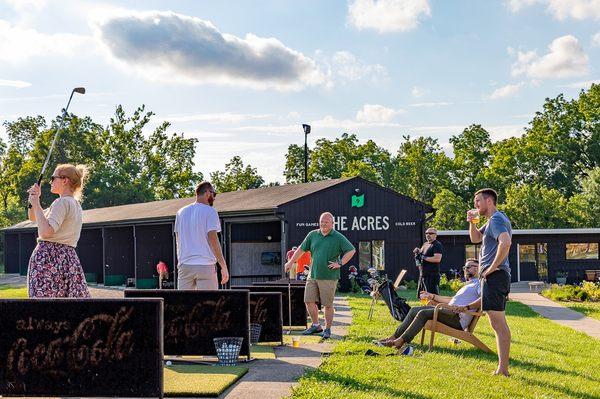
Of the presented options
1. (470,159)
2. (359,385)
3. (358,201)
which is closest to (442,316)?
(359,385)

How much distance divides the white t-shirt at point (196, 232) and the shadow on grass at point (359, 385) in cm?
179

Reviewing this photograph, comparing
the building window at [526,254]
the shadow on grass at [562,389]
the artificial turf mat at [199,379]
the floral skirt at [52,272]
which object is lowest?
the shadow on grass at [562,389]

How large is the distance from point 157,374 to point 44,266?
1.33m

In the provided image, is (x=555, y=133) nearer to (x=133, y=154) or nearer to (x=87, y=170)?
(x=133, y=154)

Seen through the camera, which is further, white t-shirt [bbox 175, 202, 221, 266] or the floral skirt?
white t-shirt [bbox 175, 202, 221, 266]

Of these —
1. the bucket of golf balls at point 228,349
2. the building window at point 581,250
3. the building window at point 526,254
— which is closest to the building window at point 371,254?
the building window at point 526,254

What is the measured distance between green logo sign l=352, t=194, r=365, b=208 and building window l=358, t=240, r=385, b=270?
4.16 feet

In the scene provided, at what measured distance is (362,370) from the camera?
7.41 m

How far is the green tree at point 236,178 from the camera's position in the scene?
62025mm

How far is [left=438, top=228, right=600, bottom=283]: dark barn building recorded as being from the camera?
3167cm

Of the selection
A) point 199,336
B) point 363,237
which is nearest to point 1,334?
point 199,336

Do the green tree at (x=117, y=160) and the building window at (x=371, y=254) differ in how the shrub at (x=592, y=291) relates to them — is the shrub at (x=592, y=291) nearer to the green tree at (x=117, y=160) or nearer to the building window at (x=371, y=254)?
the building window at (x=371, y=254)

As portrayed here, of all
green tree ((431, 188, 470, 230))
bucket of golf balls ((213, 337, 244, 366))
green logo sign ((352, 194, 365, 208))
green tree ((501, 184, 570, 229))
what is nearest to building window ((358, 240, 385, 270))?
green logo sign ((352, 194, 365, 208))

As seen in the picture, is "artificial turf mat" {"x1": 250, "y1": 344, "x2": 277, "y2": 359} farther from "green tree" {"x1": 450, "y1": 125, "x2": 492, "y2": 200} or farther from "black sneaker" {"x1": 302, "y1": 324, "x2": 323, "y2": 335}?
"green tree" {"x1": 450, "y1": 125, "x2": 492, "y2": 200}
